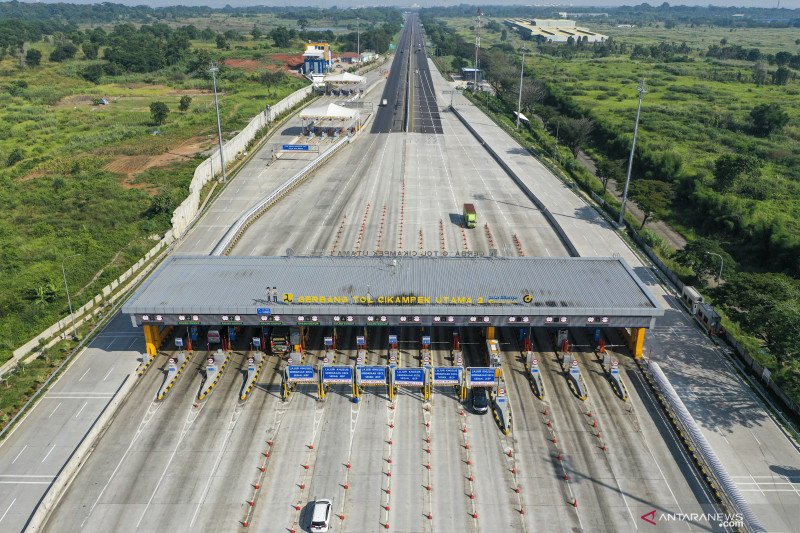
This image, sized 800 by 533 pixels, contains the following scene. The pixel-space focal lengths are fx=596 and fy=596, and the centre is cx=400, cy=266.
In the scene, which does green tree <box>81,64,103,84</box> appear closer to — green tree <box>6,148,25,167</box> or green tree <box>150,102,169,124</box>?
green tree <box>150,102,169,124</box>

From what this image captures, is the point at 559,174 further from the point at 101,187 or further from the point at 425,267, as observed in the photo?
the point at 101,187

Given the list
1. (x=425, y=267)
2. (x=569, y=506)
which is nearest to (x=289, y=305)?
(x=425, y=267)

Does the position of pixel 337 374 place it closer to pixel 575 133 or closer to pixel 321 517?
pixel 321 517

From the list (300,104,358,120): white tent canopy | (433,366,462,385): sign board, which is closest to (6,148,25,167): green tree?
(300,104,358,120): white tent canopy

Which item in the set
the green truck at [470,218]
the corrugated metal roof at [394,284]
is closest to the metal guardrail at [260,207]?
the corrugated metal roof at [394,284]

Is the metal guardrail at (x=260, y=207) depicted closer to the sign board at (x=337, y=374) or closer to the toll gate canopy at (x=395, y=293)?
the toll gate canopy at (x=395, y=293)

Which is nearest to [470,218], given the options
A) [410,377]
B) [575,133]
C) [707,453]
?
[410,377]
